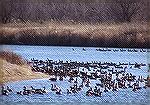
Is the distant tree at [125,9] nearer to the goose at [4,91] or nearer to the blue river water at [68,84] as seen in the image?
the blue river water at [68,84]

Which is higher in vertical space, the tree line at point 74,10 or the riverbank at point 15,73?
the tree line at point 74,10

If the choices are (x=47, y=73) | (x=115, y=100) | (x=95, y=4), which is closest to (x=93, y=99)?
(x=115, y=100)

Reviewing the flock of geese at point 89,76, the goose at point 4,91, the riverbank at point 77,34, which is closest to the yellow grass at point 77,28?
the riverbank at point 77,34

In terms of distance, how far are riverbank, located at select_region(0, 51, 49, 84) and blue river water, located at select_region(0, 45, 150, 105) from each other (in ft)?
0.17

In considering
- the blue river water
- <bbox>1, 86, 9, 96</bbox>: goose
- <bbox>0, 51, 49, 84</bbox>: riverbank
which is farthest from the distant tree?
<bbox>1, 86, 9, 96</bbox>: goose

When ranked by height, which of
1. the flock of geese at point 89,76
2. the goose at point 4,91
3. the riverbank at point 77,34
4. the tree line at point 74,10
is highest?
the tree line at point 74,10

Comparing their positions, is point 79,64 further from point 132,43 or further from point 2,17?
point 2,17

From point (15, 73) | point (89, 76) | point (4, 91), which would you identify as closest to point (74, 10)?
point (89, 76)

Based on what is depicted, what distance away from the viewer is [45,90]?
217 inches

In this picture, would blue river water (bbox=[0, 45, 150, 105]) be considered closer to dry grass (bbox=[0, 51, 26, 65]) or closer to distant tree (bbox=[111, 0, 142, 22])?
dry grass (bbox=[0, 51, 26, 65])

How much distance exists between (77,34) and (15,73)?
0.87m

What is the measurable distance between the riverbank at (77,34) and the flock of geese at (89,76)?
239 mm

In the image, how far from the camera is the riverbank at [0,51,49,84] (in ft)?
17.9

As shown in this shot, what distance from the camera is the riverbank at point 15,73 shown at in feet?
17.9
